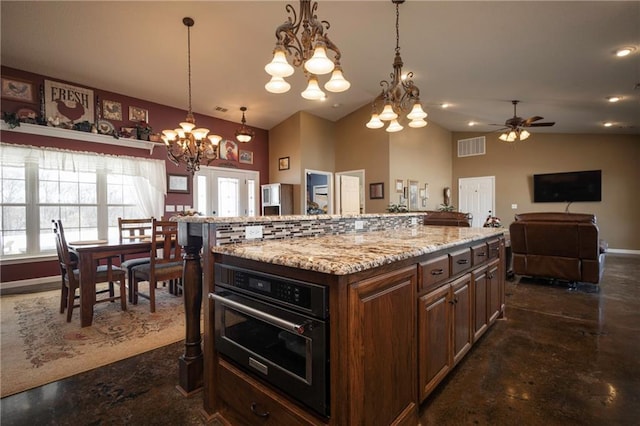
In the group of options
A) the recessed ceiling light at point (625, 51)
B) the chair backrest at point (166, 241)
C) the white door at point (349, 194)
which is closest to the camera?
the chair backrest at point (166, 241)

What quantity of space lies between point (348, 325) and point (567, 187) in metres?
8.95

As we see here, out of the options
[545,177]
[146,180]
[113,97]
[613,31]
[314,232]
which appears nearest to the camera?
[314,232]

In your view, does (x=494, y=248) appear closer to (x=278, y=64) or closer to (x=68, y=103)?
(x=278, y=64)

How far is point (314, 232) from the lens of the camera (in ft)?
6.50

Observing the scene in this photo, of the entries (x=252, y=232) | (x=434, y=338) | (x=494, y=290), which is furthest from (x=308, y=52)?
(x=494, y=290)

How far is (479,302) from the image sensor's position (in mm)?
2170

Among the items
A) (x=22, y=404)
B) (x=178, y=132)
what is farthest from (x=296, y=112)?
(x=22, y=404)

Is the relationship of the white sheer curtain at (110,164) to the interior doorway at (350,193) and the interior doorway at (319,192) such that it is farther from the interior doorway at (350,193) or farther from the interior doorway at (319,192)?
the interior doorway at (350,193)

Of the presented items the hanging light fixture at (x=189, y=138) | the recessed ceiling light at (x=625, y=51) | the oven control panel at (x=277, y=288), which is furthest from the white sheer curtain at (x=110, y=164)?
the recessed ceiling light at (x=625, y=51)

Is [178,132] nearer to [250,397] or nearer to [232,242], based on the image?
[232,242]

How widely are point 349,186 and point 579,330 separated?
5277mm

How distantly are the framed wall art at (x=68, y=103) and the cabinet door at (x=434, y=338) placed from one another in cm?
586

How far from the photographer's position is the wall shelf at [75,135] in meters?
4.20

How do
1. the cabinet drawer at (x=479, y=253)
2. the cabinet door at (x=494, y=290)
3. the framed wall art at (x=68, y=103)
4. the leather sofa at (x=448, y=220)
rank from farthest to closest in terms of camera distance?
the leather sofa at (x=448, y=220), the framed wall art at (x=68, y=103), the cabinet door at (x=494, y=290), the cabinet drawer at (x=479, y=253)
